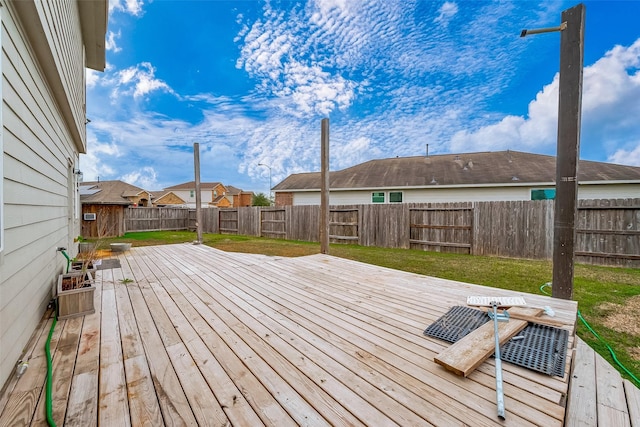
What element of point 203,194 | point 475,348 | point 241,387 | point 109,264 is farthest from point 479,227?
point 203,194

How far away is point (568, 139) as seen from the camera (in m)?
2.65

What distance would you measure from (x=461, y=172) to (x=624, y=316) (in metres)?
11.3

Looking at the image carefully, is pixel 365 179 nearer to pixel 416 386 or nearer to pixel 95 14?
pixel 95 14

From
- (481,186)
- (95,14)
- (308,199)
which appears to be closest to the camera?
(95,14)

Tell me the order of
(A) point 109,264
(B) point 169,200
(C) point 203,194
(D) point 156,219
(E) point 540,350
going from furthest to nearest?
1. (C) point 203,194
2. (B) point 169,200
3. (D) point 156,219
4. (A) point 109,264
5. (E) point 540,350

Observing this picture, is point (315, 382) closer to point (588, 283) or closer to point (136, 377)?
point (136, 377)

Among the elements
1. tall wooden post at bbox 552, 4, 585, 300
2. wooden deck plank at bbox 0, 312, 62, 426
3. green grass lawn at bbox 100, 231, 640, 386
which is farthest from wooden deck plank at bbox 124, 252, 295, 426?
tall wooden post at bbox 552, 4, 585, 300

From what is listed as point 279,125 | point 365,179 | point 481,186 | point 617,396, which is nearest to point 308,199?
point 365,179

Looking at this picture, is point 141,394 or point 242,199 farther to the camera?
point 242,199

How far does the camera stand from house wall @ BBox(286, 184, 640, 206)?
Result: 34.2 feet

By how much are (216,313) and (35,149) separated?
2.33 m

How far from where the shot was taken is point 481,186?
11781mm

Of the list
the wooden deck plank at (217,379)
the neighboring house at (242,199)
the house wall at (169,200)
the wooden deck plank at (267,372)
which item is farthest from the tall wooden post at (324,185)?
the neighboring house at (242,199)

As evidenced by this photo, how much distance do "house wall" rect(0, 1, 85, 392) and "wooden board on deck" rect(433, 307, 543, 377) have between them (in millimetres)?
2566
